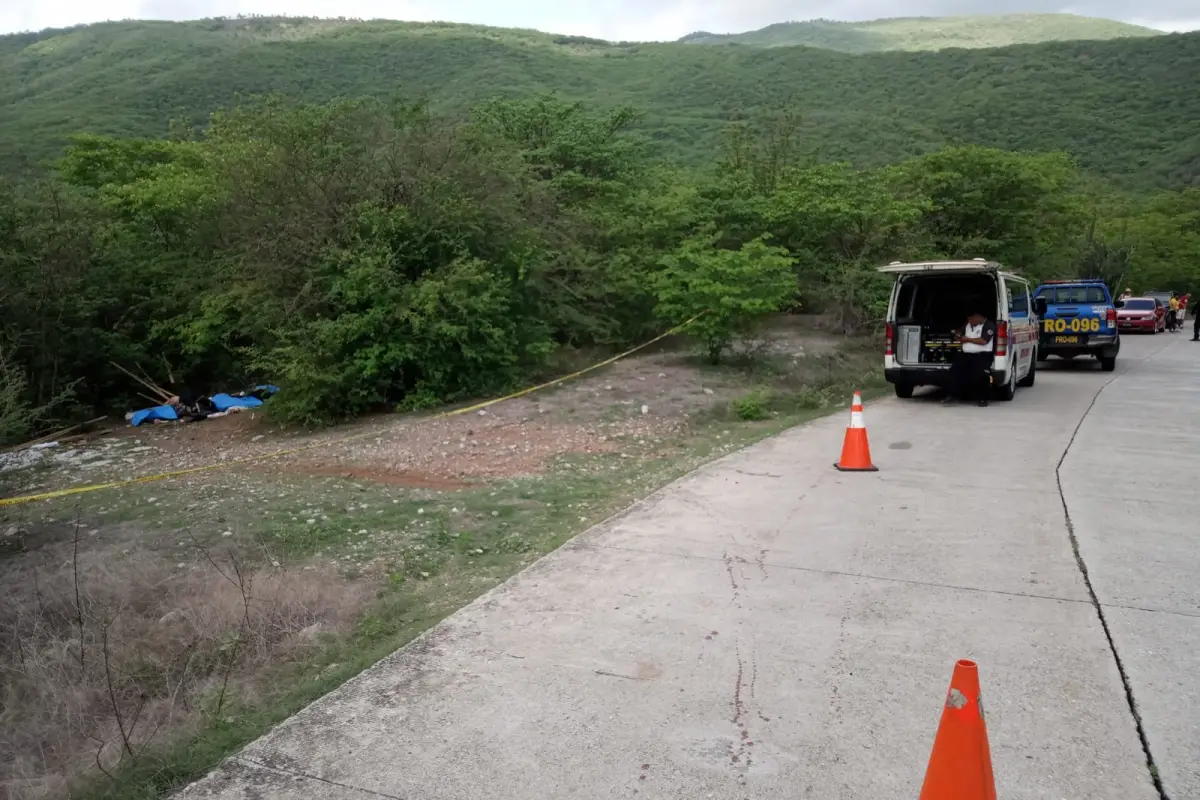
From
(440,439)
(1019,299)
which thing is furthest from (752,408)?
(1019,299)

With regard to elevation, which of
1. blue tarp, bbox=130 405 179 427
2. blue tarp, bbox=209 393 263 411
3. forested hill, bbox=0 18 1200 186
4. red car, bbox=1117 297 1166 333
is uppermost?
forested hill, bbox=0 18 1200 186

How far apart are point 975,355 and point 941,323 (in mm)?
1061

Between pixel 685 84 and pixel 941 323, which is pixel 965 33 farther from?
pixel 941 323

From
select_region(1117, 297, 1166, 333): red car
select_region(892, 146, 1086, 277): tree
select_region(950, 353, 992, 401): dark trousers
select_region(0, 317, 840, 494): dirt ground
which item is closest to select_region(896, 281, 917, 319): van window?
select_region(950, 353, 992, 401): dark trousers

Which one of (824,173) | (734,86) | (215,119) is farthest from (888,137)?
(215,119)

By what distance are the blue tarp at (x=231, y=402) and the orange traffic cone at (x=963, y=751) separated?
13974 mm

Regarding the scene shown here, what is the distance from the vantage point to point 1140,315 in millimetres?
32375

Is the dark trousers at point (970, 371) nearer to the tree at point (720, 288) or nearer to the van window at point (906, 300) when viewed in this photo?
the van window at point (906, 300)

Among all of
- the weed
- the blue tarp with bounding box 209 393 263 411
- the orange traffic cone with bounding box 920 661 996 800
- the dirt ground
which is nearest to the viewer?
the orange traffic cone with bounding box 920 661 996 800

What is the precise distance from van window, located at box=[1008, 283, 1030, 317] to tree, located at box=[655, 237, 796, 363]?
3.53 m

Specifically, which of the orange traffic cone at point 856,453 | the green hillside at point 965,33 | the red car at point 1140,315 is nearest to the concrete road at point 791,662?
the orange traffic cone at point 856,453

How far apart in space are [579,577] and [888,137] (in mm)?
62391

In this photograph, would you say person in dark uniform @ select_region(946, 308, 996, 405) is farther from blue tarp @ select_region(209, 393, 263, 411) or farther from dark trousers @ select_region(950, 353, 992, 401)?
blue tarp @ select_region(209, 393, 263, 411)

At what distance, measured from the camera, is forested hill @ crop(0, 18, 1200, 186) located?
2581 inches
